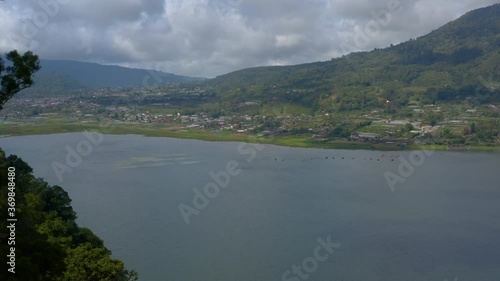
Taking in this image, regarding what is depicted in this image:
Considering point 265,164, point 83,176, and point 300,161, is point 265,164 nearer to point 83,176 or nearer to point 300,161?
point 300,161

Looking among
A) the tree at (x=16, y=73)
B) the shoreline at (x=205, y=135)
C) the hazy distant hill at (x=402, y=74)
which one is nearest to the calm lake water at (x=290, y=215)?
the shoreline at (x=205, y=135)

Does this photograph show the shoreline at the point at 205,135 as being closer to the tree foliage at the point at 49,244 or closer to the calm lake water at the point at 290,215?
the calm lake water at the point at 290,215

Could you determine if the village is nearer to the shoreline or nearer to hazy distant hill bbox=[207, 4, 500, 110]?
the shoreline

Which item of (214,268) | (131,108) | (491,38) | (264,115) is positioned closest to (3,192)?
(214,268)

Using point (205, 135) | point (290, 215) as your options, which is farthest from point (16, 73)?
point (205, 135)

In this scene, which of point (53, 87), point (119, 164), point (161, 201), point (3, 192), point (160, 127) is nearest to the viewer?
point (3, 192)

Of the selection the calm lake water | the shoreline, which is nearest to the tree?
the calm lake water
